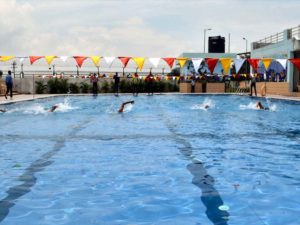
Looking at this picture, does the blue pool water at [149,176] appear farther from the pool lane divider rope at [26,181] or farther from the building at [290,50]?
the building at [290,50]

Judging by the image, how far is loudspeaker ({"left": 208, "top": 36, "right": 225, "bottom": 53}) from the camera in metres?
63.5

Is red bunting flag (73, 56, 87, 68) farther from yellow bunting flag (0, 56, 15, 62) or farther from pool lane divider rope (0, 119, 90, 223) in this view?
pool lane divider rope (0, 119, 90, 223)

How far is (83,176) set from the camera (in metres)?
6.09

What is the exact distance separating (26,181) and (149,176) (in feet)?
5.55

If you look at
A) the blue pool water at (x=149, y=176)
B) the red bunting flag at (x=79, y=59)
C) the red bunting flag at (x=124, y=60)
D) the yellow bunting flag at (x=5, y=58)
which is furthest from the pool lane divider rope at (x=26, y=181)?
the red bunting flag at (x=79, y=59)

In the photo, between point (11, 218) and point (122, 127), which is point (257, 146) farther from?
point (11, 218)

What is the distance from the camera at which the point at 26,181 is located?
579cm

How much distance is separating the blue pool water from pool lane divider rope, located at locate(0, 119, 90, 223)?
0.5 inches

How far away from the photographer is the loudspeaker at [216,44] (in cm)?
6347

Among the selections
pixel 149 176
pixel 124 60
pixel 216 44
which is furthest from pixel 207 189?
pixel 216 44

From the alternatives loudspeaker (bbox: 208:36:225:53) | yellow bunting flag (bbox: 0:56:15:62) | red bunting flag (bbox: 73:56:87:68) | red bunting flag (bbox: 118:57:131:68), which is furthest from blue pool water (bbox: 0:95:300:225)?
loudspeaker (bbox: 208:36:225:53)

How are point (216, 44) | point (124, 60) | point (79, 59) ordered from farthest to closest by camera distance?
point (216, 44), point (124, 60), point (79, 59)

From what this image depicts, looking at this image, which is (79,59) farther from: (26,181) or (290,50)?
(26,181)

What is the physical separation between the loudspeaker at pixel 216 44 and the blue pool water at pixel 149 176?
5343cm
